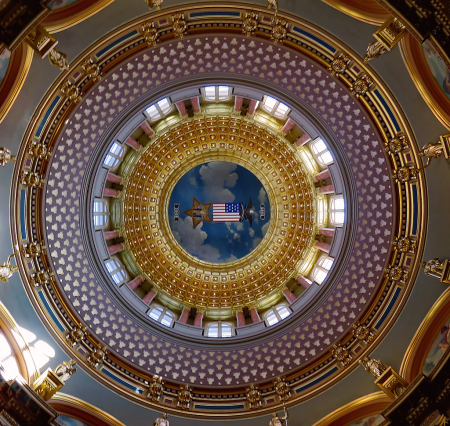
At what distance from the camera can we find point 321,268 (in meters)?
22.5

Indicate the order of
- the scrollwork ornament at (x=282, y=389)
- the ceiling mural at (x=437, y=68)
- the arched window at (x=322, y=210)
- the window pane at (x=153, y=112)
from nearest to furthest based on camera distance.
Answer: the ceiling mural at (x=437, y=68) < the scrollwork ornament at (x=282, y=389) < the window pane at (x=153, y=112) < the arched window at (x=322, y=210)

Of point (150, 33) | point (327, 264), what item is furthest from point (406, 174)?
point (150, 33)

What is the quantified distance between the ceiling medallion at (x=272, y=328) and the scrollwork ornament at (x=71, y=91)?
23 centimetres

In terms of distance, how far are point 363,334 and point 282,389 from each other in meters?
5.32

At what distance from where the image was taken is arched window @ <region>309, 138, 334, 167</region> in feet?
69.2

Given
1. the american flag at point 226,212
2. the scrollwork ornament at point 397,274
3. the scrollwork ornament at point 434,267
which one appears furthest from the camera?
the american flag at point 226,212

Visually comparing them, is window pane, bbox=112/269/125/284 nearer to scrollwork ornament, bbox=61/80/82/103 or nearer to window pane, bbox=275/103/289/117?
scrollwork ornament, bbox=61/80/82/103

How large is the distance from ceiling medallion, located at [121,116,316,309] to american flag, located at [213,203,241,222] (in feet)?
9.16

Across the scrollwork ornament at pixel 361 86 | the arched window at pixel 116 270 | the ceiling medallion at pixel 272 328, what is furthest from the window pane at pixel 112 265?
the scrollwork ornament at pixel 361 86

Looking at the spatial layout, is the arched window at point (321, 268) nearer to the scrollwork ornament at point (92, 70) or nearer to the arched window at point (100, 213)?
the arched window at point (100, 213)

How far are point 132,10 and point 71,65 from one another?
375 cm

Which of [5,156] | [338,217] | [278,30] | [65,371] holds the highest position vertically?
[278,30]

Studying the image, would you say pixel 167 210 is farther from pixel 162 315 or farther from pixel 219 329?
pixel 219 329

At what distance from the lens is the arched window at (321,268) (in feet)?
71.3
